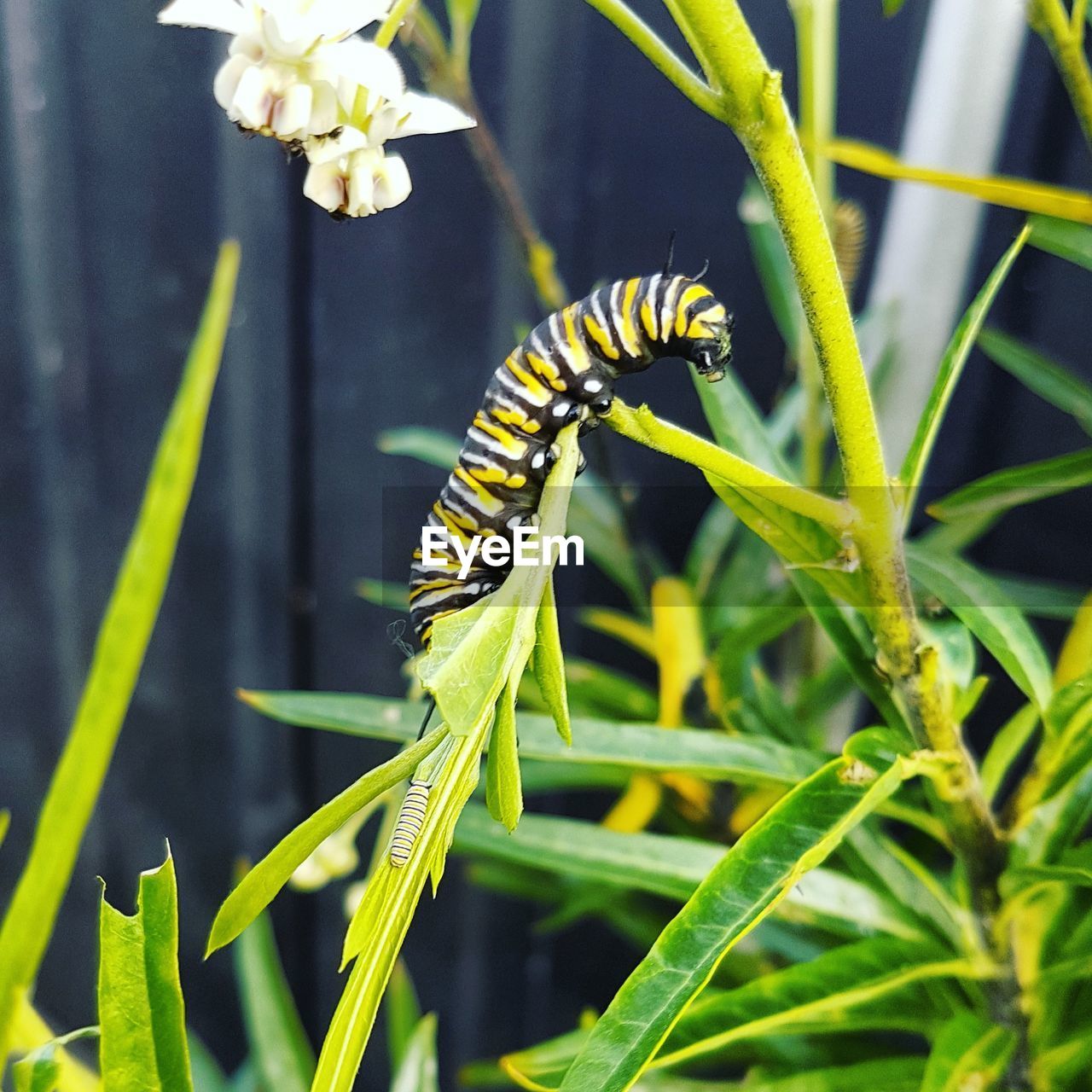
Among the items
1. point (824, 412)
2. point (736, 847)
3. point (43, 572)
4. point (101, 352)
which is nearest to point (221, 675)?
point (43, 572)

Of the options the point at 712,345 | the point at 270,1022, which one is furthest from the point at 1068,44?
the point at 270,1022

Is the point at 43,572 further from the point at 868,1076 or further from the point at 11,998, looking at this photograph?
the point at 868,1076

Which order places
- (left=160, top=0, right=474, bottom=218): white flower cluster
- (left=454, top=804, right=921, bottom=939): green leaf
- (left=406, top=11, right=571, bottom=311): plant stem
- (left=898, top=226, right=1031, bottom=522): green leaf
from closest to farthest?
(left=160, top=0, right=474, bottom=218): white flower cluster < (left=898, top=226, right=1031, bottom=522): green leaf < (left=454, top=804, right=921, bottom=939): green leaf < (left=406, top=11, right=571, bottom=311): plant stem

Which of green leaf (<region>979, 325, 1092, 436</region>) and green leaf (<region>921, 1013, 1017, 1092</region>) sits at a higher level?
green leaf (<region>979, 325, 1092, 436</region>)

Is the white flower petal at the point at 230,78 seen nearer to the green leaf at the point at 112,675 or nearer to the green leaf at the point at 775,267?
the green leaf at the point at 112,675

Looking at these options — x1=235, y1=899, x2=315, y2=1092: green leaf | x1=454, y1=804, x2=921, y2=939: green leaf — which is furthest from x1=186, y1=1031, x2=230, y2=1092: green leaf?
x1=454, y1=804, x2=921, y2=939: green leaf

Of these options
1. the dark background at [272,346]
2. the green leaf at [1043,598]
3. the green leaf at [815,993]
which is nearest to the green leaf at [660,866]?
the green leaf at [815,993]

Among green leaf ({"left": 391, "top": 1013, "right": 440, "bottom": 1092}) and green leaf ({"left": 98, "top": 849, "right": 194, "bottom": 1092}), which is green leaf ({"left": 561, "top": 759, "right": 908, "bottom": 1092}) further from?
green leaf ({"left": 391, "top": 1013, "right": 440, "bottom": 1092})
